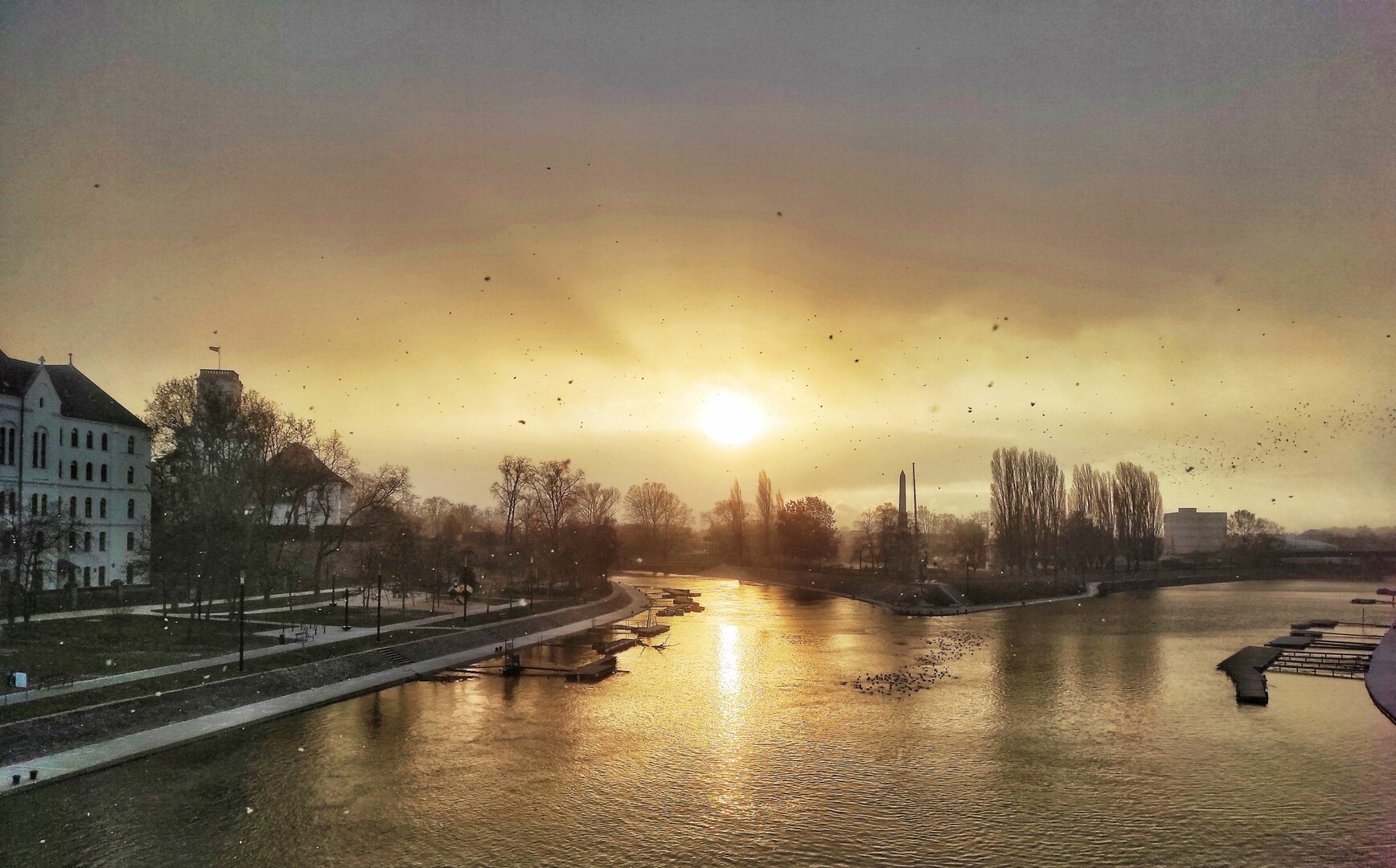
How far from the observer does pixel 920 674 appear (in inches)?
1927

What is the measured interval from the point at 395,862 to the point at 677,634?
48.7 metres

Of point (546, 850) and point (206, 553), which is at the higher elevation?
point (206, 553)

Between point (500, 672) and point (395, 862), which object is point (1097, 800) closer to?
point (395, 862)

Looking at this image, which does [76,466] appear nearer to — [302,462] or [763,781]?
[302,462]

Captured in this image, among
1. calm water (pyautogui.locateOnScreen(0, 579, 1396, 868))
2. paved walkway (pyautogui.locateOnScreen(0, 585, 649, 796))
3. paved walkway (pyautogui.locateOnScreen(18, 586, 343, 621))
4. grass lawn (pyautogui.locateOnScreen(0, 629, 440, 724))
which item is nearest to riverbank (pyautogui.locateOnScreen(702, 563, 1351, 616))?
calm water (pyautogui.locateOnScreen(0, 579, 1396, 868))

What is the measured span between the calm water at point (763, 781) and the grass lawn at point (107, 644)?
9.59 metres

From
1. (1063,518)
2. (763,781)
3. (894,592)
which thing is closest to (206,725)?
(763,781)

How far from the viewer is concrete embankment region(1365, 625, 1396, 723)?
137 ft

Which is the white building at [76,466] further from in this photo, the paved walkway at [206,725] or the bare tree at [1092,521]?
the bare tree at [1092,521]

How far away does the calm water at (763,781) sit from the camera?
72.5ft

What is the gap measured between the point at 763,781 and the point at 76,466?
6345cm

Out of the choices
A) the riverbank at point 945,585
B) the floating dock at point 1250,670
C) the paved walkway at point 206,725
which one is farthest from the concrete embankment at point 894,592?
the paved walkway at point 206,725

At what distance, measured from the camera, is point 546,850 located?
72.0ft

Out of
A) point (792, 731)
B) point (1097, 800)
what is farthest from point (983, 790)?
point (792, 731)
